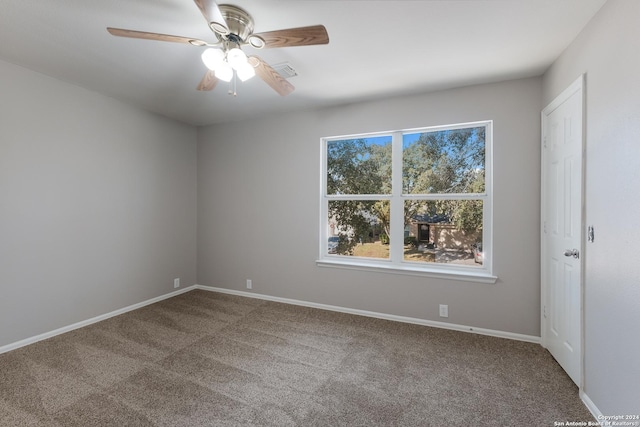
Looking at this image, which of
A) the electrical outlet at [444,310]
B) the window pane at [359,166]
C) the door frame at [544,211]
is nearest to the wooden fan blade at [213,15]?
the window pane at [359,166]

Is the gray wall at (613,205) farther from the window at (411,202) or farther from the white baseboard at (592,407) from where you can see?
the window at (411,202)

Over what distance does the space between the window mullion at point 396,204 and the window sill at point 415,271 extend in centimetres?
15

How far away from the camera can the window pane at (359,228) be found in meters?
3.31

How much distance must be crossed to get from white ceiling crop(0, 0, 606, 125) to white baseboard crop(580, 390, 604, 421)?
2496 millimetres

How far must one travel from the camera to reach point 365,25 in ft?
6.14

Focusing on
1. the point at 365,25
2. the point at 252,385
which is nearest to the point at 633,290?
the point at 365,25

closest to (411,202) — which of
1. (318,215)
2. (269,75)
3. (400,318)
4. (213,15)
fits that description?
(318,215)

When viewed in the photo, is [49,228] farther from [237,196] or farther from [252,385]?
[252,385]

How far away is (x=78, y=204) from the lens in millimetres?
2902

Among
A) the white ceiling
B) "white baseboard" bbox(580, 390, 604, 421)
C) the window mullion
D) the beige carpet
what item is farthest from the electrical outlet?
the white ceiling

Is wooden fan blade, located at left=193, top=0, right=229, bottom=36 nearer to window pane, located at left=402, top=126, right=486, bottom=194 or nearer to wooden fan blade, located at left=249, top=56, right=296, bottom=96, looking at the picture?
wooden fan blade, located at left=249, top=56, right=296, bottom=96

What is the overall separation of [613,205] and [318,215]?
2591mm

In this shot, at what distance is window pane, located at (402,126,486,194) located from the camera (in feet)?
9.51

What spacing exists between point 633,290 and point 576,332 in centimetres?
77
